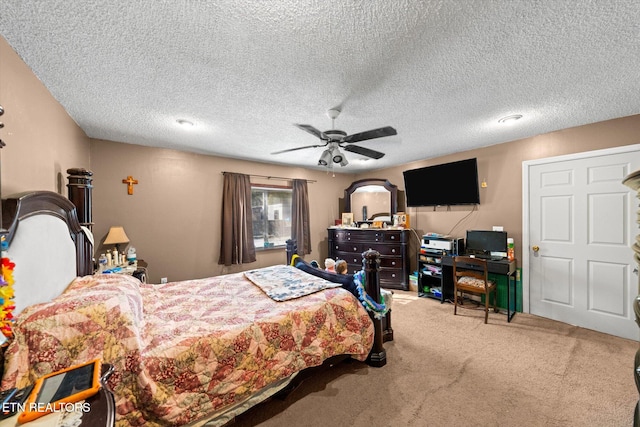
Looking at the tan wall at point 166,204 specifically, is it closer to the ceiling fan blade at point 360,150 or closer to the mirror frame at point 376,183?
the mirror frame at point 376,183

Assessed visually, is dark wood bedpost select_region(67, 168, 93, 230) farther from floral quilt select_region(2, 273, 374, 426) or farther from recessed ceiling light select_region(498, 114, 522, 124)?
recessed ceiling light select_region(498, 114, 522, 124)

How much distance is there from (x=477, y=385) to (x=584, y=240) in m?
2.34

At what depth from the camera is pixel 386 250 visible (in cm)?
462

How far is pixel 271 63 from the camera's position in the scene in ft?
5.49

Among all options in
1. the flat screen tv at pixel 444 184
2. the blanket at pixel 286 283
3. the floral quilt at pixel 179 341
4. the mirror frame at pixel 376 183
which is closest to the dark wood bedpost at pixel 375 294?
the floral quilt at pixel 179 341

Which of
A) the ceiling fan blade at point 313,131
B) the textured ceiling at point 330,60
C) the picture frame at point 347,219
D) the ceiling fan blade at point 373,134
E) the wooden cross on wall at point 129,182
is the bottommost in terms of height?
the picture frame at point 347,219

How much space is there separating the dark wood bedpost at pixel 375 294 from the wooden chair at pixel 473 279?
1567 millimetres

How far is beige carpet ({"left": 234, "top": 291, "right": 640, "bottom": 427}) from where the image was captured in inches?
66.8

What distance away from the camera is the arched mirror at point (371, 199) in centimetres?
495

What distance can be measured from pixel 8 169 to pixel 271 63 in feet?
5.83

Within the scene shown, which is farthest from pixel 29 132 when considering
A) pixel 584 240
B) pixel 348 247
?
pixel 584 240

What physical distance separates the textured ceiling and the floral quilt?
1513mm

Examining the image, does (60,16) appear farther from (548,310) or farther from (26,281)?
(548,310)

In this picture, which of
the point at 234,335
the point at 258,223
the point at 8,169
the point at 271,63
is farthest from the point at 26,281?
the point at 258,223
